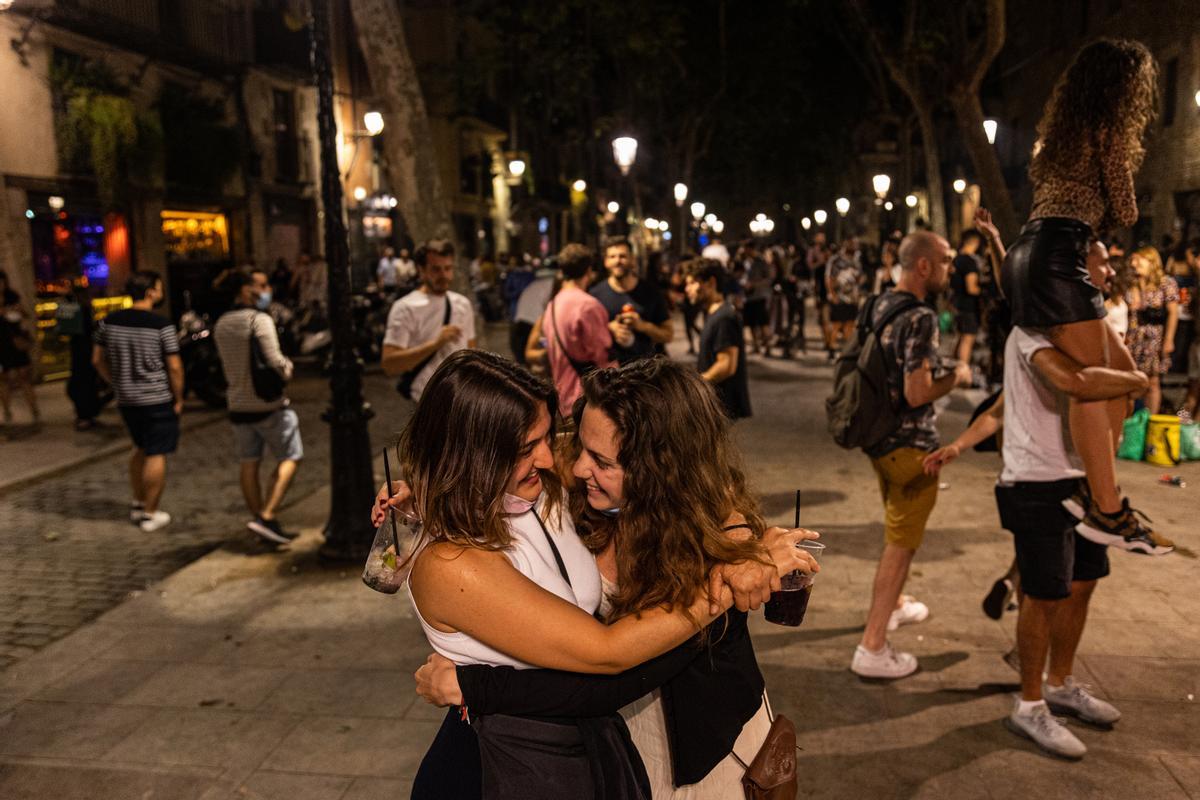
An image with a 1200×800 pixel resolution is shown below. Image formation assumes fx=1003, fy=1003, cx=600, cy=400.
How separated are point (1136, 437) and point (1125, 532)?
5.46 meters

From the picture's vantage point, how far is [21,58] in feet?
52.0

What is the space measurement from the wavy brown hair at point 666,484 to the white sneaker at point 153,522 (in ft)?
20.9

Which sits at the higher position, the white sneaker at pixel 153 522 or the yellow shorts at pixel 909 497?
the yellow shorts at pixel 909 497

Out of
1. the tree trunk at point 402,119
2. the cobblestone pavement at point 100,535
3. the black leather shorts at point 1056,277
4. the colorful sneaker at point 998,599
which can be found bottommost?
the cobblestone pavement at point 100,535

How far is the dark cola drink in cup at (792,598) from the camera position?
2.04 m

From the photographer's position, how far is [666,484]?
1.99m

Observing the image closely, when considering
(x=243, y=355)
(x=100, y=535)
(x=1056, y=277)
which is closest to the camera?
(x=1056, y=277)

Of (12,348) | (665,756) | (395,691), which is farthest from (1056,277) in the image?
(12,348)

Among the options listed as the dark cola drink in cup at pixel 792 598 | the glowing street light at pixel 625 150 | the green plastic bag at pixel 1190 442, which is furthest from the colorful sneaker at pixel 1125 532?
the glowing street light at pixel 625 150

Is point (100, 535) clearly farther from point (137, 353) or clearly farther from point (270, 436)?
point (270, 436)

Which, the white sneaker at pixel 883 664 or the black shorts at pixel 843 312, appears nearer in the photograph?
the white sneaker at pixel 883 664

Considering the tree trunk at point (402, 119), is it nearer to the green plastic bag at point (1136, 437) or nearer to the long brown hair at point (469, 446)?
the green plastic bag at point (1136, 437)

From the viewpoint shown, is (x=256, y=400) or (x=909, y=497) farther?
(x=256, y=400)

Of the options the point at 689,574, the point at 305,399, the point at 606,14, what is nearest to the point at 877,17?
the point at 606,14
